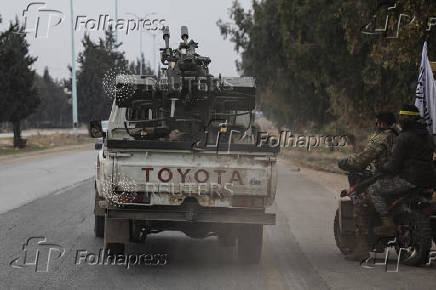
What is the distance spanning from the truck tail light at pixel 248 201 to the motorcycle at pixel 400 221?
1357 millimetres

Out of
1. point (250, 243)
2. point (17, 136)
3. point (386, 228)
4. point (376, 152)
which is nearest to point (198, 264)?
point (250, 243)

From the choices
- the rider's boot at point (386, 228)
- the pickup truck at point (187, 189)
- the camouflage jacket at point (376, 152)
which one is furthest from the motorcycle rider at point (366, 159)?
the pickup truck at point (187, 189)

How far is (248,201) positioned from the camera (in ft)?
26.3

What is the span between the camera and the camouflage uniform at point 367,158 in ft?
28.4

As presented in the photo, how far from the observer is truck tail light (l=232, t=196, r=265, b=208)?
802cm

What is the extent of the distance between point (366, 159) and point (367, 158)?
20 mm

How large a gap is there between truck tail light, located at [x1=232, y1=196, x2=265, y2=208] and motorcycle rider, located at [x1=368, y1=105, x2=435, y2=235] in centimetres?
145

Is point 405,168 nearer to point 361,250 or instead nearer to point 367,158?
point 367,158

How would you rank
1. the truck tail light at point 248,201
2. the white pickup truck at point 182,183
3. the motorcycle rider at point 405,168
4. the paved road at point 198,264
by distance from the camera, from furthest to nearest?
the motorcycle rider at point 405,168 < the truck tail light at point 248,201 < the white pickup truck at point 182,183 < the paved road at point 198,264

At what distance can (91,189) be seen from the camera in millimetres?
18812

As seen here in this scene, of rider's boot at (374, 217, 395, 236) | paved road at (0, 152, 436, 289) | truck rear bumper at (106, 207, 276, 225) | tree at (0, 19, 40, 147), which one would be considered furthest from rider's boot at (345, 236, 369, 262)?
tree at (0, 19, 40, 147)

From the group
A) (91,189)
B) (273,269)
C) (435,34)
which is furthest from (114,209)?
(91,189)

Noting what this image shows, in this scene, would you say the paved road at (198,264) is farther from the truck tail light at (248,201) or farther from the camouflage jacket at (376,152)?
the camouflage jacket at (376,152)

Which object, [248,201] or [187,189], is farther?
[248,201]
